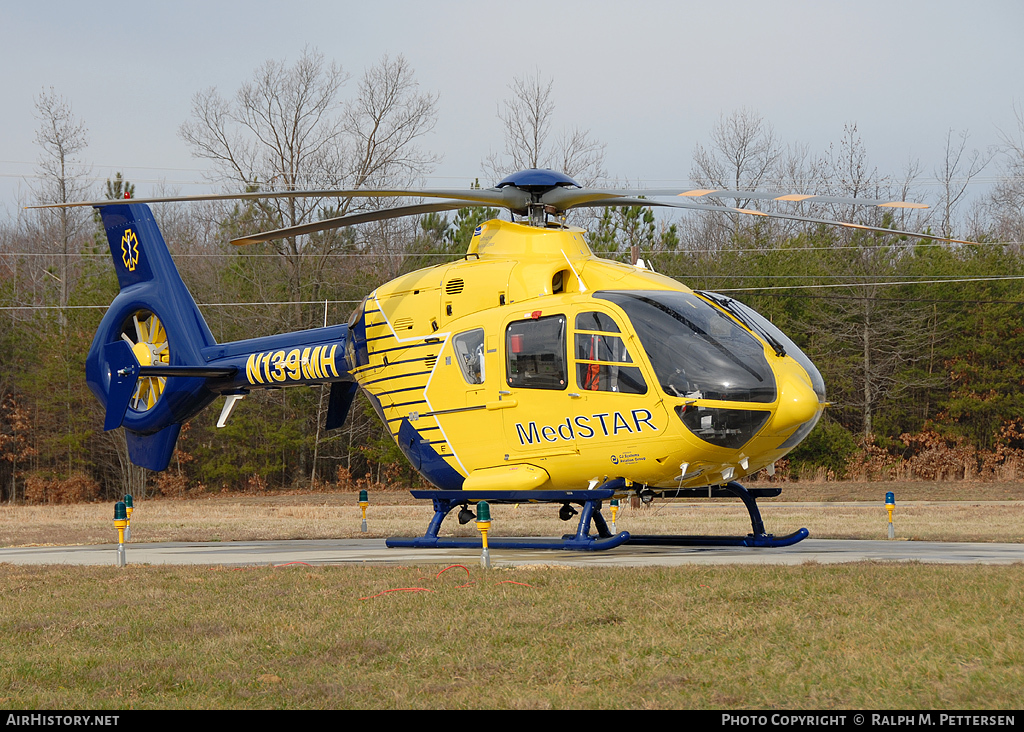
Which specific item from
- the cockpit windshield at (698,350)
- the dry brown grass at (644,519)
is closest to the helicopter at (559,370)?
the cockpit windshield at (698,350)

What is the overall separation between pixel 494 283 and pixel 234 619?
290 inches

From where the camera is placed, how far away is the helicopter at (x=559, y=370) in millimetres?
12797

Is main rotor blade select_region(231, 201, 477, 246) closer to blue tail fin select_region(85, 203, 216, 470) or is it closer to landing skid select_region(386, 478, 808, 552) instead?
Answer: landing skid select_region(386, 478, 808, 552)

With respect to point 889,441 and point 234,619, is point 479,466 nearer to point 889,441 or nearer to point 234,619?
point 234,619

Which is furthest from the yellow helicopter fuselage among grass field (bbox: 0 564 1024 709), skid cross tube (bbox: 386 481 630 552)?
grass field (bbox: 0 564 1024 709)

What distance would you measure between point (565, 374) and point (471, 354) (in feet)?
5.63

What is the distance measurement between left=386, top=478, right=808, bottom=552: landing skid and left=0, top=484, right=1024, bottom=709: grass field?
6.74ft

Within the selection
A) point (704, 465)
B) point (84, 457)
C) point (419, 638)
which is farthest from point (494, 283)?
point (84, 457)

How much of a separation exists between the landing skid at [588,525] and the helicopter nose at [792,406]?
134cm

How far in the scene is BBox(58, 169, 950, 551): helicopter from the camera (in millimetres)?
12797

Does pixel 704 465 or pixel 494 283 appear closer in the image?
pixel 704 465

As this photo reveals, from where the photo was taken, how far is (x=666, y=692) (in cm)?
597

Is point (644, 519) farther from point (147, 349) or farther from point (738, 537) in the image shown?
point (147, 349)

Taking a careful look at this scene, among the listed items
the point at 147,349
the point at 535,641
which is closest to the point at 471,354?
the point at 535,641
